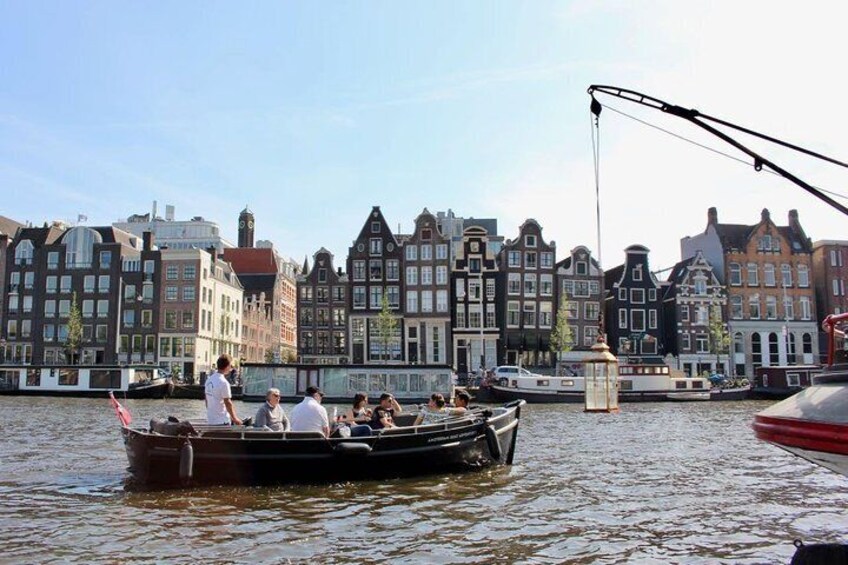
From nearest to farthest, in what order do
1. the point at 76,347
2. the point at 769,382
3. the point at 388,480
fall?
the point at 388,480 → the point at 769,382 → the point at 76,347

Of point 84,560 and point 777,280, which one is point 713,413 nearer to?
point 84,560

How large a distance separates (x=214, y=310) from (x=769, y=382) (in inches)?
2201

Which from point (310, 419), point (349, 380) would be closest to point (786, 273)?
point (349, 380)

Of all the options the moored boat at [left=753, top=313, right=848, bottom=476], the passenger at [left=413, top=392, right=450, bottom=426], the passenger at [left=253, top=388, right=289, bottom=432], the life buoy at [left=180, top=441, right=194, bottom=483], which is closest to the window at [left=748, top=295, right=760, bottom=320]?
the passenger at [left=413, top=392, right=450, bottom=426]

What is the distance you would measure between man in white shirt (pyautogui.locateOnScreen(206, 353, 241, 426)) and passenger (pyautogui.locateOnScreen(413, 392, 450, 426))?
16.6 feet

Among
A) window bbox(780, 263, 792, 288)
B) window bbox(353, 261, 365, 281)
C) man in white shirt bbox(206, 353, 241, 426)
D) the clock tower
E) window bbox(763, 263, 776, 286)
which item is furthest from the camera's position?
the clock tower

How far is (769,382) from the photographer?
58250 mm

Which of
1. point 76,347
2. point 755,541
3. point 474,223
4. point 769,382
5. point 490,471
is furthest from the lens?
point 474,223

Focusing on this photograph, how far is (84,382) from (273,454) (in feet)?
170

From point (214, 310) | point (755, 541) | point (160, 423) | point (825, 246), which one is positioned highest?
point (825, 246)

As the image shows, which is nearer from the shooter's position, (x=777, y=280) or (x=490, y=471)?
(x=490, y=471)

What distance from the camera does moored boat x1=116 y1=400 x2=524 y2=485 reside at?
16.1 m

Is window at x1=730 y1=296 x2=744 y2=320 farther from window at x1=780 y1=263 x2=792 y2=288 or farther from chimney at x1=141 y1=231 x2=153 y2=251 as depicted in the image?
chimney at x1=141 y1=231 x2=153 y2=251

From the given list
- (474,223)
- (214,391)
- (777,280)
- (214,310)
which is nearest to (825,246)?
(777,280)
